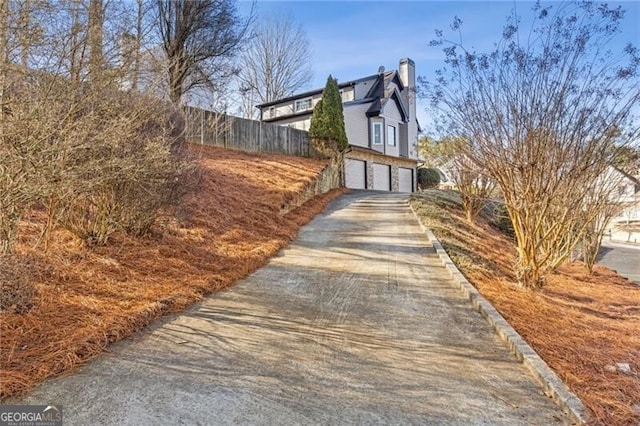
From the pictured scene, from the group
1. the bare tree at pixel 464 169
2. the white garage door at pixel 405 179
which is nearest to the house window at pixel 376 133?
the white garage door at pixel 405 179

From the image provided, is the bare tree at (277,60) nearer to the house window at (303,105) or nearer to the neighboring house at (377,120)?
the neighboring house at (377,120)

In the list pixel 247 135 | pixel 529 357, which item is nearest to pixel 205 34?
pixel 247 135

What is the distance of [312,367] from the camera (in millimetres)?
3170

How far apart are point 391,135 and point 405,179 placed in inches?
115

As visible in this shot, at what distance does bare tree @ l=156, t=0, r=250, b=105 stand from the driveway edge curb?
15608mm

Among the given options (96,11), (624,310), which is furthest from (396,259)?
(96,11)

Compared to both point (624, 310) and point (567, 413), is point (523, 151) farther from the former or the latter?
point (567, 413)

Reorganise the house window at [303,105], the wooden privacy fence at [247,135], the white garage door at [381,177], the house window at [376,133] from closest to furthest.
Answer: the wooden privacy fence at [247,135] < the white garage door at [381,177] < the house window at [376,133] < the house window at [303,105]

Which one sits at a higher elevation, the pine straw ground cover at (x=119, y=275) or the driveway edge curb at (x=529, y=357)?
the pine straw ground cover at (x=119, y=275)

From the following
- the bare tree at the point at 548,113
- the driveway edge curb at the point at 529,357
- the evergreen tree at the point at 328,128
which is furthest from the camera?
the evergreen tree at the point at 328,128

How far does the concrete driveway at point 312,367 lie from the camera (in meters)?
2.56

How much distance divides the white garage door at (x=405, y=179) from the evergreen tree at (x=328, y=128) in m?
7.38

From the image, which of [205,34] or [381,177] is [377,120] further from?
[205,34]

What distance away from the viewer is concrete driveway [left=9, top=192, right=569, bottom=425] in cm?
256
